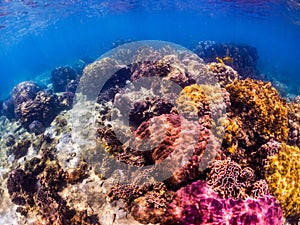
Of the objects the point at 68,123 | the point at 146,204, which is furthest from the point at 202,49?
the point at 146,204

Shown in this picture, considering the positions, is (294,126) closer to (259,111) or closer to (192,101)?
(259,111)

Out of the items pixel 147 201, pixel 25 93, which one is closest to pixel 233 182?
pixel 147 201

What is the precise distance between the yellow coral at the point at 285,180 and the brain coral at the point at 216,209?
521 millimetres

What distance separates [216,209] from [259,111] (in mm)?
3924

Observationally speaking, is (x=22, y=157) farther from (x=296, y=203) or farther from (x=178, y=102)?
(x=296, y=203)

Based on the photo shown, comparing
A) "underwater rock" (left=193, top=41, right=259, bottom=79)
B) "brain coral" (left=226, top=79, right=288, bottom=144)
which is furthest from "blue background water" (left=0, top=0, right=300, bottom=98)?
"brain coral" (left=226, top=79, right=288, bottom=144)

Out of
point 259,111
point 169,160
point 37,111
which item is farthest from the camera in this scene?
point 37,111

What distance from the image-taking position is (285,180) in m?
5.52

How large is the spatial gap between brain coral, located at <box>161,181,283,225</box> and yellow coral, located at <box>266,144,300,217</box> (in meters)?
0.52

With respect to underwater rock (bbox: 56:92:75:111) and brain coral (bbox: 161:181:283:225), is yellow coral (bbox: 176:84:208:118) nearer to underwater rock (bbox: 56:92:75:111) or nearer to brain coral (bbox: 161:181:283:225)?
brain coral (bbox: 161:181:283:225)

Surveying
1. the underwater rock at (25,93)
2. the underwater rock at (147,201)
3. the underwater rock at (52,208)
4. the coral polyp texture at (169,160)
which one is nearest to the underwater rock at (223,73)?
the coral polyp texture at (169,160)

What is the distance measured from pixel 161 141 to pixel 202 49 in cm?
1965

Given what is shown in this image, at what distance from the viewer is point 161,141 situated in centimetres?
616

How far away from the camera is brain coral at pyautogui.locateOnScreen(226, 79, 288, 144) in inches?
277
